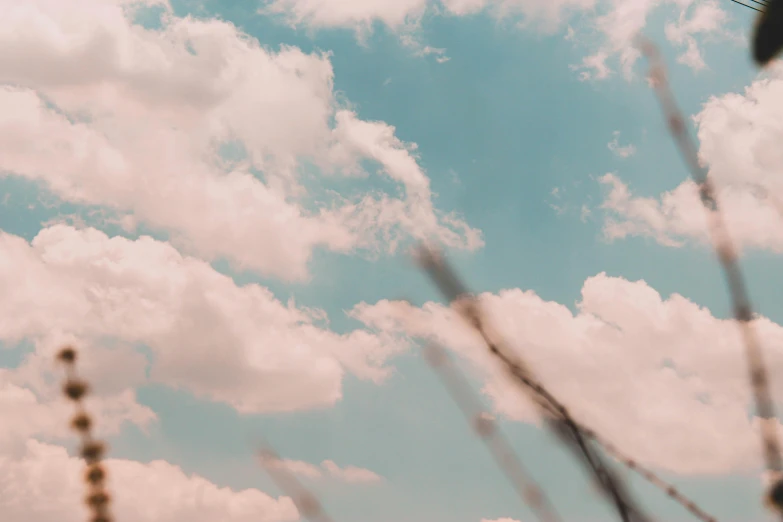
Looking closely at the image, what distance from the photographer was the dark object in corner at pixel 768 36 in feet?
15.1

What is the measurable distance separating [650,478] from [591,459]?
1.29 feet

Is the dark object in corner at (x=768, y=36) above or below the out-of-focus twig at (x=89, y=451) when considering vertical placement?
above

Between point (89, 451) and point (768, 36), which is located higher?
point (768, 36)

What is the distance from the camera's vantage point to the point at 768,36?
4.62 m

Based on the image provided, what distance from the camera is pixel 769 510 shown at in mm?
3625

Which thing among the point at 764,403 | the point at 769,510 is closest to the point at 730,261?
the point at 764,403

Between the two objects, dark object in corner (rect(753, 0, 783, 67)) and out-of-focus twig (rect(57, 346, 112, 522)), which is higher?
dark object in corner (rect(753, 0, 783, 67))

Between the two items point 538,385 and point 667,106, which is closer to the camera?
point 667,106

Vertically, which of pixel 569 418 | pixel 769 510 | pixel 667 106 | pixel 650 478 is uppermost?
pixel 667 106

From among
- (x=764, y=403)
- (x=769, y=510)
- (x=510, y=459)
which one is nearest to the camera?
(x=769, y=510)

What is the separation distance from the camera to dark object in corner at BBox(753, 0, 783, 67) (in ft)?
15.1

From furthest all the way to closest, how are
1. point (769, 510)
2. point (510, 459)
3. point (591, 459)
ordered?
1. point (510, 459)
2. point (591, 459)
3. point (769, 510)

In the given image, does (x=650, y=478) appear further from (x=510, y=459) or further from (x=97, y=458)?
(x=97, y=458)

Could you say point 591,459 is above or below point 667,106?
below
